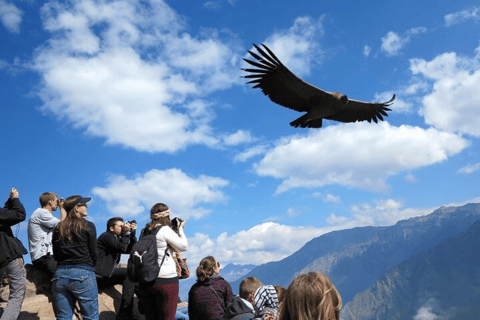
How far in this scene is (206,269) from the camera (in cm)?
657

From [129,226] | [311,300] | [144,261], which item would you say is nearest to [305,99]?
[129,226]

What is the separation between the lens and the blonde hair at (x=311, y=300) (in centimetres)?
239

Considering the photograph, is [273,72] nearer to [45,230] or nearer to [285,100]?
[285,100]

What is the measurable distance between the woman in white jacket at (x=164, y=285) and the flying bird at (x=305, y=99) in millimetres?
7324

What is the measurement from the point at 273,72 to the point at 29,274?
337 inches

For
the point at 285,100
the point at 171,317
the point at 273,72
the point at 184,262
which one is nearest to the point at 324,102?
the point at 285,100

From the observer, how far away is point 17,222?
6301 mm

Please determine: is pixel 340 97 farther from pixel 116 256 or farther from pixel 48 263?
pixel 48 263

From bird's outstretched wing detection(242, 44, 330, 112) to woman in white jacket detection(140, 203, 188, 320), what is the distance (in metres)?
7.23

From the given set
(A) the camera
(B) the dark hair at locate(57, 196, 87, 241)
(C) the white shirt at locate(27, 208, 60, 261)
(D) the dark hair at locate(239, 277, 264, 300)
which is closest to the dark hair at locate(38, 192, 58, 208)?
(C) the white shirt at locate(27, 208, 60, 261)

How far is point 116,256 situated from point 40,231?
4.61 feet

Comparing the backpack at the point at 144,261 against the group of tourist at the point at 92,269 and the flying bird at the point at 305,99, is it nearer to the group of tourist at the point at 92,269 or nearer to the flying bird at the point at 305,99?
the group of tourist at the point at 92,269

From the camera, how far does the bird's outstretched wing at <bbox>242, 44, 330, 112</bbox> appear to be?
1233 centimetres

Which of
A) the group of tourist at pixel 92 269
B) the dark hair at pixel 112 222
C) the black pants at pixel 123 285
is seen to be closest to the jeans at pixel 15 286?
the group of tourist at pixel 92 269
